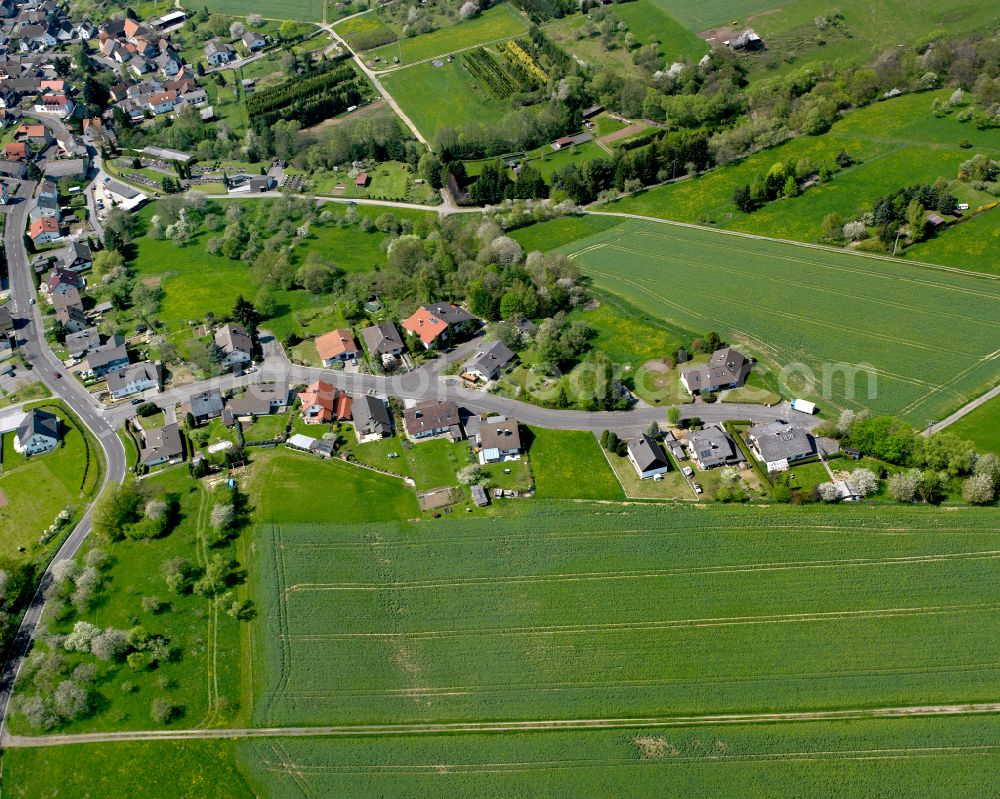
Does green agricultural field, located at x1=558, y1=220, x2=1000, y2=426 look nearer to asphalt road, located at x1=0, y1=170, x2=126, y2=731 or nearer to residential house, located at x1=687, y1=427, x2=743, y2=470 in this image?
residential house, located at x1=687, y1=427, x2=743, y2=470

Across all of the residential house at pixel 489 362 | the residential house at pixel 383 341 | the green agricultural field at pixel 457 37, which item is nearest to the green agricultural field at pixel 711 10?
the green agricultural field at pixel 457 37

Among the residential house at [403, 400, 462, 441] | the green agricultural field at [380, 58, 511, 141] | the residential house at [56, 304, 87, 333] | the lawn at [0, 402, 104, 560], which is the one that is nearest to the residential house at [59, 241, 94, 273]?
the residential house at [56, 304, 87, 333]

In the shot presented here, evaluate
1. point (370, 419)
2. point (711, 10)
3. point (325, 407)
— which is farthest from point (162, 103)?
point (711, 10)

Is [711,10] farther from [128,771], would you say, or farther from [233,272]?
[128,771]

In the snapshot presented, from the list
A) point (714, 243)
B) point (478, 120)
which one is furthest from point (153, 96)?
A: point (714, 243)

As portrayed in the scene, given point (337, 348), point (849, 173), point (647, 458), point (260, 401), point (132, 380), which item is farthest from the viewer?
point (849, 173)

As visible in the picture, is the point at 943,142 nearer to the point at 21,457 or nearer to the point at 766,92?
the point at 766,92
